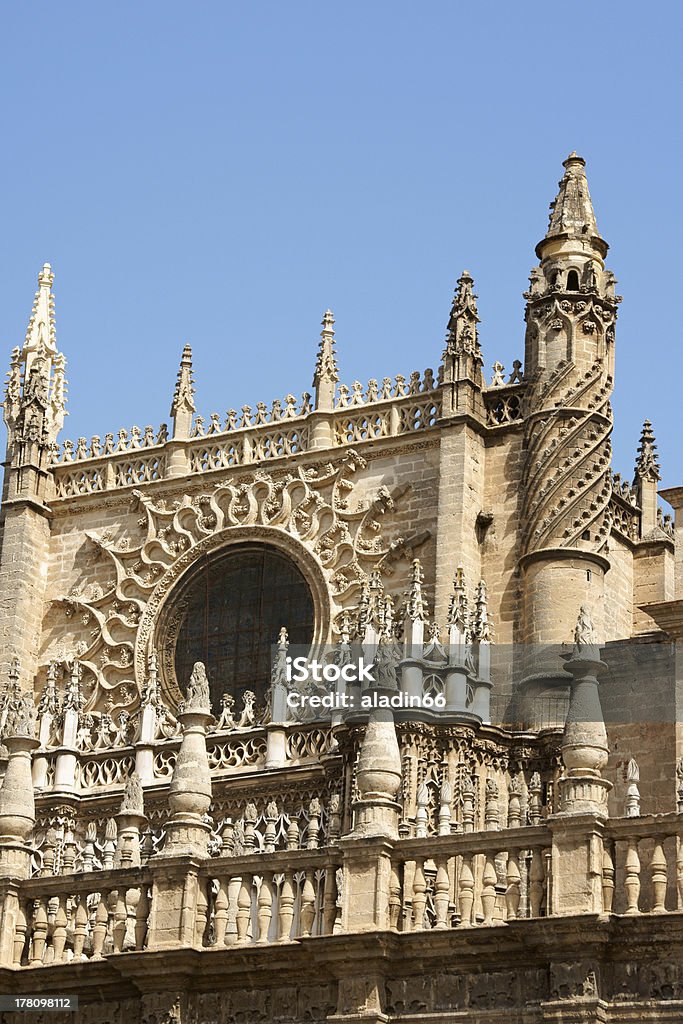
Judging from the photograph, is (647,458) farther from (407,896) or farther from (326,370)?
(407,896)

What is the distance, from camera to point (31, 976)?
18203 mm

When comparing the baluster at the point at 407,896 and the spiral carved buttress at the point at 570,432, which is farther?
the spiral carved buttress at the point at 570,432

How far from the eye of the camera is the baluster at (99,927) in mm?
17859

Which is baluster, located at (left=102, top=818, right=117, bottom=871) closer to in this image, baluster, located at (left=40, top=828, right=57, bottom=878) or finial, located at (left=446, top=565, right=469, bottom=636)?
baluster, located at (left=40, top=828, right=57, bottom=878)

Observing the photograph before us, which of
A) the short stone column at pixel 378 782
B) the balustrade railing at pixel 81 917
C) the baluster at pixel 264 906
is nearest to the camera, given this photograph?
the short stone column at pixel 378 782

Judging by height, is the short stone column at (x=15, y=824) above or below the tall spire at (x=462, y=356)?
below

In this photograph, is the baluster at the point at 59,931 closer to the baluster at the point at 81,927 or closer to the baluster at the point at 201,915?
the baluster at the point at 81,927

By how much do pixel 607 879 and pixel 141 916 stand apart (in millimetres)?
4403

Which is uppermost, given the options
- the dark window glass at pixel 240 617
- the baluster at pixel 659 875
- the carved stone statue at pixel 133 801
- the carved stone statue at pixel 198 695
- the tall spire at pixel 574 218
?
the tall spire at pixel 574 218

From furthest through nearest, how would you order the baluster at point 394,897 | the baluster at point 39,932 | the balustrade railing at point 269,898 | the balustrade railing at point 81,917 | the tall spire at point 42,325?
1. the tall spire at point 42,325
2. the baluster at point 39,932
3. the balustrade railing at point 81,917
4. the balustrade railing at point 269,898
5. the baluster at point 394,897

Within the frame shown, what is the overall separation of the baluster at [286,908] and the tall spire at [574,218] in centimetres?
Answer: 1339

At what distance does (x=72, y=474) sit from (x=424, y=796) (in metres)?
14.6

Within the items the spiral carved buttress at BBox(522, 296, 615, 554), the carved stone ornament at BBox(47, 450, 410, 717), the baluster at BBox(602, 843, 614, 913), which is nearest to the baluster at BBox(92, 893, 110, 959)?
the baluster at BBox(602, 843, 614, 913)

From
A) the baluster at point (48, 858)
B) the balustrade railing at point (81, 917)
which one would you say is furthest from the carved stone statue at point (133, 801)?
the balustrade railing at point (81, 917)
